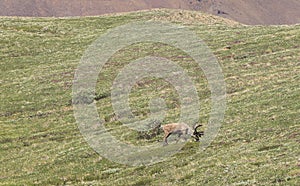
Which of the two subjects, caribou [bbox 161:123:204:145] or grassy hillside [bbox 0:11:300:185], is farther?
caribou [bbox 161:123:204:145]

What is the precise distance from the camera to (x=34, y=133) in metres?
40.6

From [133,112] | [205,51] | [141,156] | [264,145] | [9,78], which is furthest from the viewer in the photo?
[205,51]

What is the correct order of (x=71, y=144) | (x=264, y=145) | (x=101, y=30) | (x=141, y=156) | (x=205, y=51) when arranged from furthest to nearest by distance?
(x=101, y=30) < (x=205, y=51) < (x=71, y=144) < (x=141, y=156) < (x=264, y=145)

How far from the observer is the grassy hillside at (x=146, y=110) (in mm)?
24578

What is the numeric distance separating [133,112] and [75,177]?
16143mm

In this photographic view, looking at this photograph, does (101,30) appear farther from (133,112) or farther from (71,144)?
(71,144)

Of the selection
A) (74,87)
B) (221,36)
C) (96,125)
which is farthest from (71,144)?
(221,36)

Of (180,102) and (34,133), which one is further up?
(34,133)

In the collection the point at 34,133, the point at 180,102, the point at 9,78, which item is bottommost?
the point at 180,102

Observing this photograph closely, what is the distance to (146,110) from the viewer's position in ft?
143

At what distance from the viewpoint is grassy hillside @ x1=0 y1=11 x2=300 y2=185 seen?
2458 centimetres

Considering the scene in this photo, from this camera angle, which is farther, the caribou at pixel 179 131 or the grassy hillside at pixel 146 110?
the caribou at pixel 179 131

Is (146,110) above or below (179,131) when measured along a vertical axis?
below

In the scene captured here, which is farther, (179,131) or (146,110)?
(146,110)
